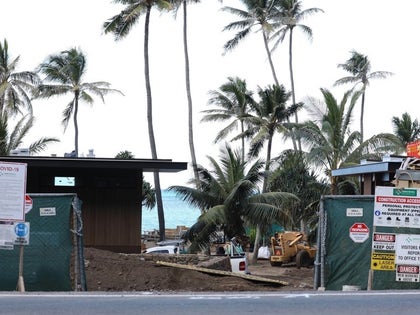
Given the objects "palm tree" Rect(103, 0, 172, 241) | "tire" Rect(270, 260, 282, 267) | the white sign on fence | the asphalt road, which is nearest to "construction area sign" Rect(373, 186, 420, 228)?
the asphalt road

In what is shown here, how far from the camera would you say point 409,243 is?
47.2 ft

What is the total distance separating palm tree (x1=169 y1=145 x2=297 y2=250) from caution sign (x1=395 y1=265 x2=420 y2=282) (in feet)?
58.1

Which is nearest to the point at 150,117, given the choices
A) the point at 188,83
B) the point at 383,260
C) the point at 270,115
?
the point at 188,83

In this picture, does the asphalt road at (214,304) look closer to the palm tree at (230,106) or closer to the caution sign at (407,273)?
the caution sign at (407,273)

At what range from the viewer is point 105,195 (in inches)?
1096

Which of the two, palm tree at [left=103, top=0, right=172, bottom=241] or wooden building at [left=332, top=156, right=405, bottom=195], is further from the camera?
palm tree at [left=103, top=0, right=172, bottom=241]

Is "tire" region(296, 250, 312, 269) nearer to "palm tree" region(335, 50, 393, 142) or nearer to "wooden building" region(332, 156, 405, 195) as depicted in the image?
"wooden building" region(332, 156, 405, 195)

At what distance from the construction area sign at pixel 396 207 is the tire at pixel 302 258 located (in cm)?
2282

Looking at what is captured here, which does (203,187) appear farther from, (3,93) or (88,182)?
(3,93)

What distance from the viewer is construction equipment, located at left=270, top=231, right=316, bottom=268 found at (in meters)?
37.7

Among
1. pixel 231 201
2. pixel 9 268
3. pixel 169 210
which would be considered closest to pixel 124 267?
pixel 9 268

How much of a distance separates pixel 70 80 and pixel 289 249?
2512 cm

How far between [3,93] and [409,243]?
139 feet

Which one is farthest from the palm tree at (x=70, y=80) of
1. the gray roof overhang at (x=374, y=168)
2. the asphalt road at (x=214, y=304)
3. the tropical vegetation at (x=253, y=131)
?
the asphalt road at (x=214, y=304)
